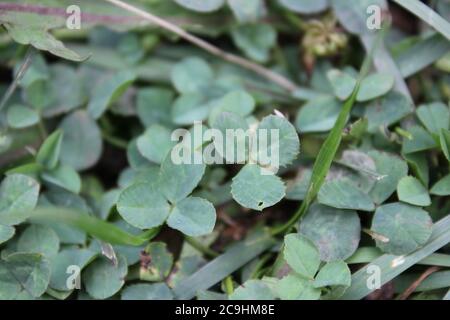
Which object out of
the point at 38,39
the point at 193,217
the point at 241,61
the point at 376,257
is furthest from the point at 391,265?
the point at 38,39

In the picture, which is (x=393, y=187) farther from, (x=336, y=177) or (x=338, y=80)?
(x=338, y=80)

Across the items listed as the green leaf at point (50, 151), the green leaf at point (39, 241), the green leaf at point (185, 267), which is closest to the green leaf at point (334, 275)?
the green leaf at point (185, 267)

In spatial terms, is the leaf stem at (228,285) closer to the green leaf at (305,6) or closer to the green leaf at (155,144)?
the green leaf at (155,144)

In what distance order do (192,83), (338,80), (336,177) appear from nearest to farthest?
(336,177)
(338,80)
(192,83)

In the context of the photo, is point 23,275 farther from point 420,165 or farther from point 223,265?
point 420,165

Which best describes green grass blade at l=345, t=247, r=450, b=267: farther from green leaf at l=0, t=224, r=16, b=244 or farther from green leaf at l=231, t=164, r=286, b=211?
green leaf at l=0, t=224, r=16, b=244

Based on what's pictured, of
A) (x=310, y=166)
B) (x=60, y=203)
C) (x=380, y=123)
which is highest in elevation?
(x=380, y=123)

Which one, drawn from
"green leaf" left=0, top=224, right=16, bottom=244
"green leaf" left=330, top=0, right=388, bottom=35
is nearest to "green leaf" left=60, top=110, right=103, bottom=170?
"green leaf" left=0, top=224, right=16, bottom=244

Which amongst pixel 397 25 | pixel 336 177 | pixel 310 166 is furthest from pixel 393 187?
pixel 397 25
